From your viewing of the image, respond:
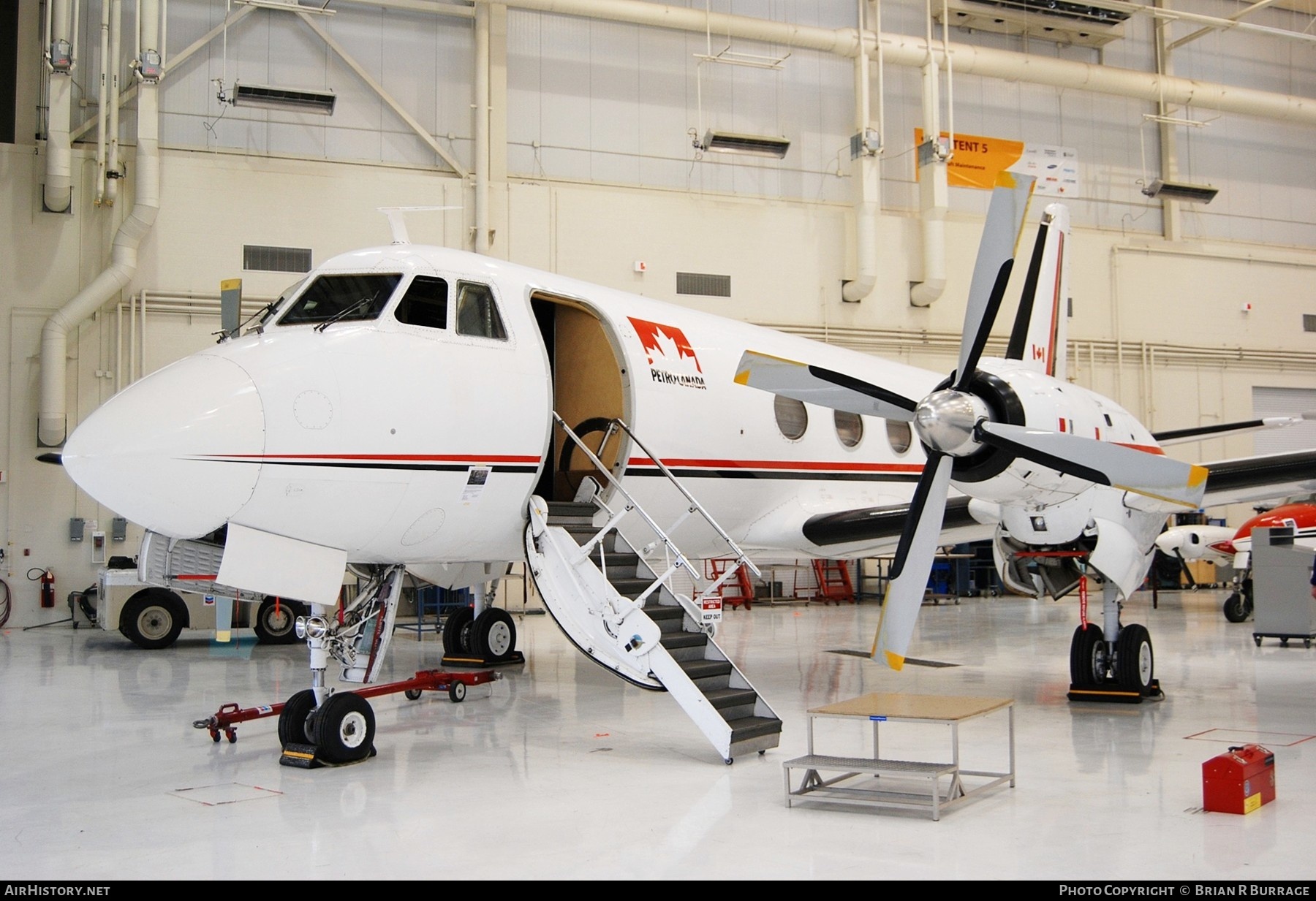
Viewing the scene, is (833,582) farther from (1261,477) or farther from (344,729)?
(344,729)

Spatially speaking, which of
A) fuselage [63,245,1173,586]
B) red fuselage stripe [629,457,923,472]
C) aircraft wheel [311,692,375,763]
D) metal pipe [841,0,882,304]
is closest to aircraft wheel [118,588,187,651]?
fuselage [63,245,1173,586]

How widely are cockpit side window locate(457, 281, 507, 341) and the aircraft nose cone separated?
1871 millimetres

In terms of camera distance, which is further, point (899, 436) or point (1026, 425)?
point (899, 436)

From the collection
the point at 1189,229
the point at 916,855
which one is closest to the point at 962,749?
the point at 916,855

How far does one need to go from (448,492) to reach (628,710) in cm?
300

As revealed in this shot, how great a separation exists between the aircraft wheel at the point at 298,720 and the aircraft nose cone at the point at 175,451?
4.71 feet

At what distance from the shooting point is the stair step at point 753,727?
8031mm

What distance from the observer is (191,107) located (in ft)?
68.1

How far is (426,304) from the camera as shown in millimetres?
8906

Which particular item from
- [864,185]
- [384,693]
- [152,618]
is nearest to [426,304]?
[384,693]

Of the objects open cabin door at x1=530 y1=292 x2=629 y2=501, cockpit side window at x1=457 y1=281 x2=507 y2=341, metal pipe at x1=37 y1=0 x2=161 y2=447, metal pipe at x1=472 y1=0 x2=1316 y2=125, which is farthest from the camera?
metal pipe at x1=472 y1=0 x2=1316 y2=125

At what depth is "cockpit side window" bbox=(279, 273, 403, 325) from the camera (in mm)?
8617

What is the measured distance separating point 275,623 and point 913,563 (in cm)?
1202

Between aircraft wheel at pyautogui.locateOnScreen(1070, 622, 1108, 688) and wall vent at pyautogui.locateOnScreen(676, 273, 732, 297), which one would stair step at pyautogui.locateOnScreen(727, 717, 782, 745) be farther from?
wall vent at pyautogui.locateOnScreen(676, 273, 732, 297)
